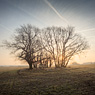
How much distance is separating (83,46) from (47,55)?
16275mm

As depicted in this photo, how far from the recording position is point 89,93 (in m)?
6.56

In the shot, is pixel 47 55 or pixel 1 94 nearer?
pixel 1 94

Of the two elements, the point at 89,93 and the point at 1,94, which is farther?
the point at 1,94

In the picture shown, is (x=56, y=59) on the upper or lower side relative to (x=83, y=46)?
lower

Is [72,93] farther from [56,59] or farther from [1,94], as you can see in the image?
[56,59]

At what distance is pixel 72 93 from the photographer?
6645mm

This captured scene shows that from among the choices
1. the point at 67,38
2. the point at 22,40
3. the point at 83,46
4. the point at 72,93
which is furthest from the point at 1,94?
the point at 83,46

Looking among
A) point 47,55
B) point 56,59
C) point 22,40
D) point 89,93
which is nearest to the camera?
point 89,93

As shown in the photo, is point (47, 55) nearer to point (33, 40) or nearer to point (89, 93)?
point (33, 40)

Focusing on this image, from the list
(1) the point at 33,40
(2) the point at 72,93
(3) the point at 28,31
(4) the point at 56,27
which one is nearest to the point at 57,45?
(4) the point at 56,27

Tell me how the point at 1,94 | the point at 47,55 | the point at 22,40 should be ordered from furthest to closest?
the point at 47,55 < the point at 22,40 < the point at 1,94

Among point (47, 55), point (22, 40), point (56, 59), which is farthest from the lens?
point (47, 55)

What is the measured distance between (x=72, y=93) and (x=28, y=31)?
28271 mm

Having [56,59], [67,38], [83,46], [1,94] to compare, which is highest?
[67,38]
